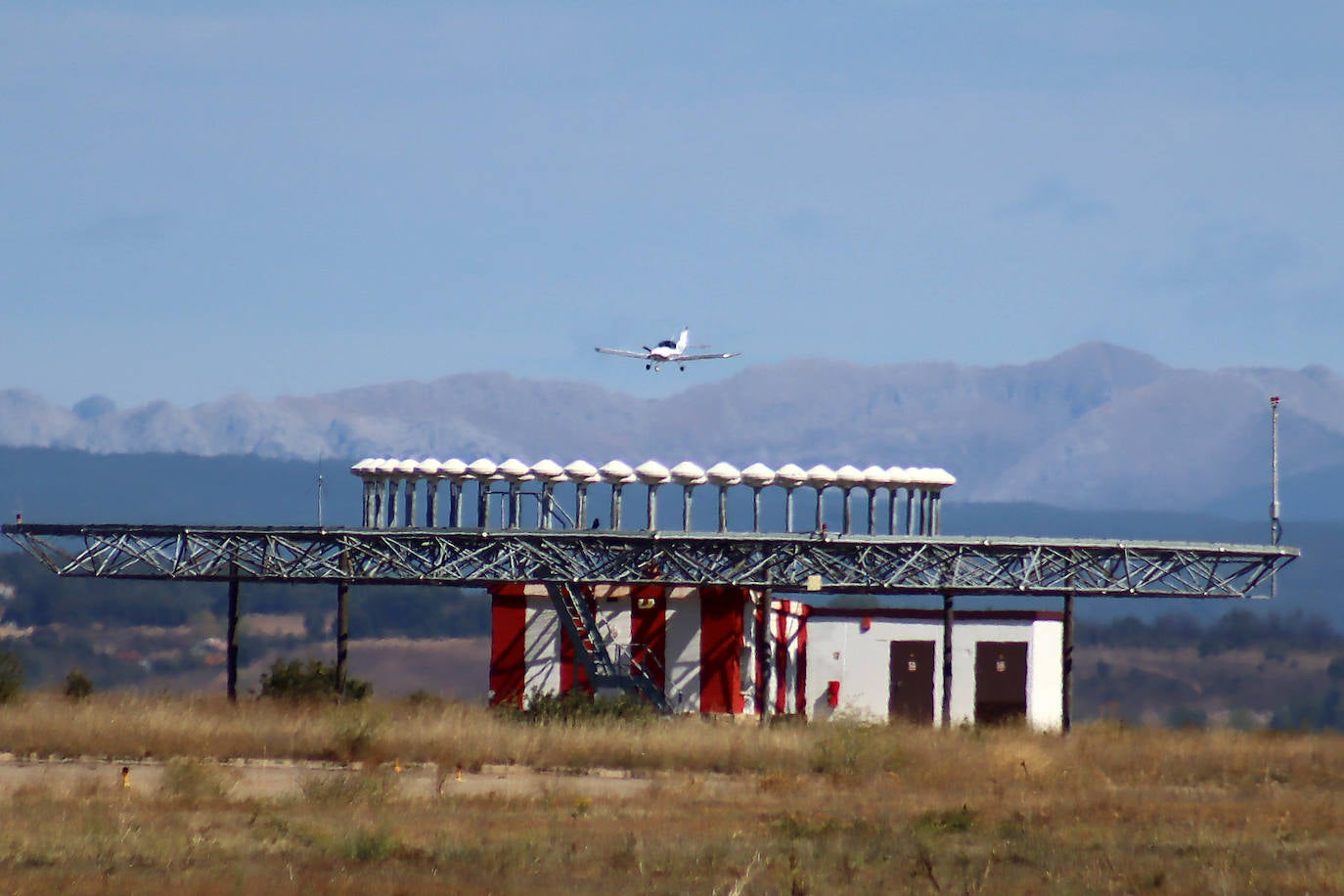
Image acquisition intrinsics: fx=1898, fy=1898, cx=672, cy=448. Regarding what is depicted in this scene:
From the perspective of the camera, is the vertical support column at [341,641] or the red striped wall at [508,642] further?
the red striped wall at [508,642]

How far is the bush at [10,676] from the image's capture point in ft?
173

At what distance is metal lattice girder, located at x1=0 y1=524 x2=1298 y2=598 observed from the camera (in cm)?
5138

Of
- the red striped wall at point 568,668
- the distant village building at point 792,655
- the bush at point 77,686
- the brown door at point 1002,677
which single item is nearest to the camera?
the bush at point 77,686

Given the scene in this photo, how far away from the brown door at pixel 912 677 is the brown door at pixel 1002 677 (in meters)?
1.58

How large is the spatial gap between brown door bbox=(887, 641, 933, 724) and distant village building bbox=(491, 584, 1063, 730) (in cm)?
3

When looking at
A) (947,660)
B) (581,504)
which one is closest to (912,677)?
(947,660)

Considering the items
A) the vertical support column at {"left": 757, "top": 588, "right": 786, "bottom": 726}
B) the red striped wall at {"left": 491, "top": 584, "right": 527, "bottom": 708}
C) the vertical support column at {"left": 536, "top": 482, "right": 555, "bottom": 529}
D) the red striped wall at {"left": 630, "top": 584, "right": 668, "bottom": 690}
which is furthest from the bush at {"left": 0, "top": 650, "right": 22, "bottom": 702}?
the vertical support column at {"left": 757, "top": 588, "right": 786, "bottom": 726}

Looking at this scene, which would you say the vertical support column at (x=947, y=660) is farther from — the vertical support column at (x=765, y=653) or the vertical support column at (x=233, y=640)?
the vertical support column at (x=233, y=640)

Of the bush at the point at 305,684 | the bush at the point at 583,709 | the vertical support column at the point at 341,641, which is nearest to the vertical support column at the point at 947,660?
the bush at the point at 583,709

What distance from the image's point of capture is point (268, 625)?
14588 cm

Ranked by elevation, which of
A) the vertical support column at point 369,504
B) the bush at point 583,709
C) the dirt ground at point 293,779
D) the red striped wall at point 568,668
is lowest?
the dirt ground at point 293,779

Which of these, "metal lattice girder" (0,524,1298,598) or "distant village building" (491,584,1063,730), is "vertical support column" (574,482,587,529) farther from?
"distant village building" (491,584,1063,730)

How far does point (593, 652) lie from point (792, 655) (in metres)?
8.83

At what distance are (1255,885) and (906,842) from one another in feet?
19.9
